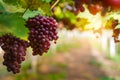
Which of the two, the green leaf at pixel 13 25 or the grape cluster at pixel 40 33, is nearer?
the green leaf at pixel 13 25

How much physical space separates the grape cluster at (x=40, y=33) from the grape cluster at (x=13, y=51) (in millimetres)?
62

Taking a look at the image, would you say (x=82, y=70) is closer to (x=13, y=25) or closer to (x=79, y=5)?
(x=79, y=5)

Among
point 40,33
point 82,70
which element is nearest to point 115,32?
point 40,33

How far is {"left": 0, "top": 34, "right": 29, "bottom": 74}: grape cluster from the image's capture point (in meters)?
1.89

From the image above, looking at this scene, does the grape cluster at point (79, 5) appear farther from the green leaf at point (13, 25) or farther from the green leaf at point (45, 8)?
the green leaf at point (13, 25)

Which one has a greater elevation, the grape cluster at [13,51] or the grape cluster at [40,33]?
the grape cluster at [40,33]

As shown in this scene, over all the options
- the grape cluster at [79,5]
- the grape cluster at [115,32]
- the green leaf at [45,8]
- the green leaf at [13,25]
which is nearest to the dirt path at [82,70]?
the grape cluster at [79,5]

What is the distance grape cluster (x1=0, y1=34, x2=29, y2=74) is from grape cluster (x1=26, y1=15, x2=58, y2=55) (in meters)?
0.06

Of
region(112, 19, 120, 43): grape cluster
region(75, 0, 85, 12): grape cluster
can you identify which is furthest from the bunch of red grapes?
region(75, 0, 85, 12): grape cluster

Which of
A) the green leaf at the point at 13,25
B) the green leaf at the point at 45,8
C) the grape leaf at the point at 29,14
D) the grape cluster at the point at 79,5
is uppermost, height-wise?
the grape cluster at the point at 79,5

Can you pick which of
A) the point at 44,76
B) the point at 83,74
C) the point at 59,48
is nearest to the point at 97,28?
the point at 44,76

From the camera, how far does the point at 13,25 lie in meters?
1.51

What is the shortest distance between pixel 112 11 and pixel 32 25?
593 mm

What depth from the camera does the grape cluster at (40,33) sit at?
6.12 feet
